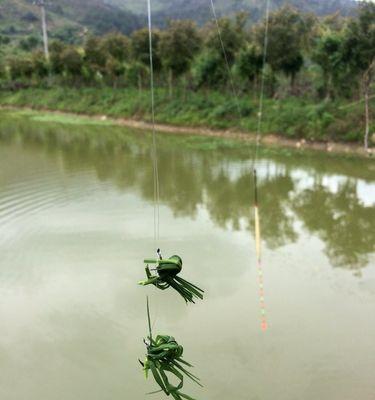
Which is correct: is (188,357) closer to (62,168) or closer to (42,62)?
(62,168)

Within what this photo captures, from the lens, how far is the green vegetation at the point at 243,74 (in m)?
16.6

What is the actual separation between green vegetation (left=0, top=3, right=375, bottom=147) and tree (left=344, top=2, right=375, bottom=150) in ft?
0.10

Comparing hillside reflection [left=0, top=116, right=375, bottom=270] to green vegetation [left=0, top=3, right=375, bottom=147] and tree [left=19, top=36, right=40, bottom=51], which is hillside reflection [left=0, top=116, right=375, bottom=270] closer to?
green vegetation [left=0, top=3, right=375, bottom=147]

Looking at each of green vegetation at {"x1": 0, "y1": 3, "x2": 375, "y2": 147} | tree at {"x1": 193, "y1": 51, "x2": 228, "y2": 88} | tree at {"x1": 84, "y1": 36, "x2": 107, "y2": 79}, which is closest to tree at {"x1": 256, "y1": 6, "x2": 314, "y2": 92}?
green vegetation at {"x1": 0, "y1": 3, "x2": 375, "y2": 147}

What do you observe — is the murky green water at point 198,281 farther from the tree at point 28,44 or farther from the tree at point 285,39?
the tree at point 28,44

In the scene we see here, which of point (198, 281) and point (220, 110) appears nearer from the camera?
point (198, 281)

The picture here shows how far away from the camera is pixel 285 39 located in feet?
A: 62.1

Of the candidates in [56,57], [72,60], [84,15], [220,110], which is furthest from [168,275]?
[84,15]

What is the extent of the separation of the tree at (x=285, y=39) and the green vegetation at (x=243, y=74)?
4cm

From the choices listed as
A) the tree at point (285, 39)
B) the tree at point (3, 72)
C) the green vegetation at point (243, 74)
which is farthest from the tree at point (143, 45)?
the tree at point (3, 72)

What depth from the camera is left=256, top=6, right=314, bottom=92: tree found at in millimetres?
18875

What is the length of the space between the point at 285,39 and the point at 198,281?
1471cm

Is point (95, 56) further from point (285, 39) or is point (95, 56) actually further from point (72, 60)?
point (285, 39)

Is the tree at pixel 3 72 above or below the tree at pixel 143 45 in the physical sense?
below
